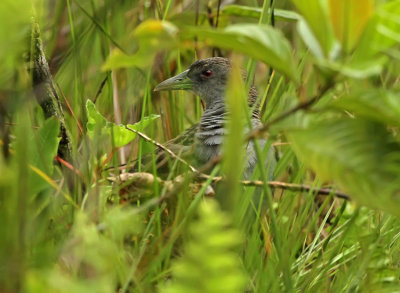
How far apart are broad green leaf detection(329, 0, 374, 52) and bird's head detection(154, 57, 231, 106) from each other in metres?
1.82

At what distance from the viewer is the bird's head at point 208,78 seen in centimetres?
272

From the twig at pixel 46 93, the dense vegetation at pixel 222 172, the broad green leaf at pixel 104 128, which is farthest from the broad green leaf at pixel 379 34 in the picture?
the twig at pixel 46 93

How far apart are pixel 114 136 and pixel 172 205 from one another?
25 centimetres

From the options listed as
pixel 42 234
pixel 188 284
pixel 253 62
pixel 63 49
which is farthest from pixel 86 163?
pixel 63 49

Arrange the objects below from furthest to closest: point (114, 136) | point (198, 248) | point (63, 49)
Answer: point (63, 49) → point (114, 136) → point (198, 248)

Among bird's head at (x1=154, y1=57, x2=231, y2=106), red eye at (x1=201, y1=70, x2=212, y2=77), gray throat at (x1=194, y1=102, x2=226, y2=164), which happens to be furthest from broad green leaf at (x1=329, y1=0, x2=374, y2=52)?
red eye at (x1=201, y1=70, x2=212, y2=77)

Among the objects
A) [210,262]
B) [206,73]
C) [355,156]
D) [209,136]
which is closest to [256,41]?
[355,156]

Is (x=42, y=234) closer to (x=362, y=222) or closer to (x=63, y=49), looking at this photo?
(x=362, y=222)

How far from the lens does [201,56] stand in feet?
10.6

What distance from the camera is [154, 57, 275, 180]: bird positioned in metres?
2.12

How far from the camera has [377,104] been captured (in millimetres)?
833

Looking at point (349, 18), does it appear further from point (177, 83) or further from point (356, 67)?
point (177, 83)

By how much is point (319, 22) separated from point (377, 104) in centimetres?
12

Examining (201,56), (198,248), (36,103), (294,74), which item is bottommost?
(201,56)
